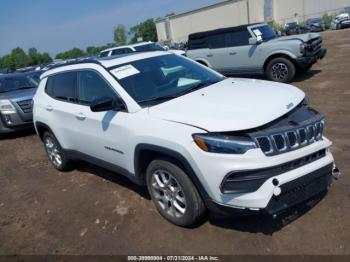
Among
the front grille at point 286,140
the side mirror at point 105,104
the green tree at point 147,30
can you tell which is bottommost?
the green tree at point 147,30

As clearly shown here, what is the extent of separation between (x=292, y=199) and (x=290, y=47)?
8.47 meters

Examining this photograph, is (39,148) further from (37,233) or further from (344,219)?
(344,219)

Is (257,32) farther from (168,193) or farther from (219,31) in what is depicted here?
(168,193)

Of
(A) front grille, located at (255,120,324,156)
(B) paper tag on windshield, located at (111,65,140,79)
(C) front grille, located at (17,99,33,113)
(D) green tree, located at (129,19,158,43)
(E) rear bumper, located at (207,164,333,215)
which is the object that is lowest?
(D) green tree, located at (129,19,158,43)

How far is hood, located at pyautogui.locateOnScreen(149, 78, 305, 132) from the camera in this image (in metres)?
3.31

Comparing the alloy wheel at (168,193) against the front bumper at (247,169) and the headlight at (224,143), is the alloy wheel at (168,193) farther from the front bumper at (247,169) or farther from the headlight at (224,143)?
the headlight at (224,143)

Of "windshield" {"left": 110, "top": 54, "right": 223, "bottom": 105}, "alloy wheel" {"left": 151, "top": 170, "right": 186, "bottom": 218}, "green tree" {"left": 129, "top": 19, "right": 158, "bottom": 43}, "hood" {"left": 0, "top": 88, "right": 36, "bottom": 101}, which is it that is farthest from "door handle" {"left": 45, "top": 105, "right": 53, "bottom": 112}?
"green tree" {"left": 129, "top": 19, "right": 158, "bottom": 43}

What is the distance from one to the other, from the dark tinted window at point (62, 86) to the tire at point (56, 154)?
0.73m

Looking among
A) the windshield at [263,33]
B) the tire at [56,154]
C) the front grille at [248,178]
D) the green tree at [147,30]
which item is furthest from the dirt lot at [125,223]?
the green tree at [147,30]

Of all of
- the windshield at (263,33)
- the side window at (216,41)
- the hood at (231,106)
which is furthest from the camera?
the side window at (216,41)

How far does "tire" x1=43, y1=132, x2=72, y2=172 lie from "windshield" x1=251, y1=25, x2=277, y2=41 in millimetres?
7794

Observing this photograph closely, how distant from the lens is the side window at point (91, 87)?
448 centimetres

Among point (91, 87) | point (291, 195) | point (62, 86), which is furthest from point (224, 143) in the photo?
point (62, 86)

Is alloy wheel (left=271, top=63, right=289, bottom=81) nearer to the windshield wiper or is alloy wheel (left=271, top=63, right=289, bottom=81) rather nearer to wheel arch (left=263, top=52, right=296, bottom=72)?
wheel arch (left=263, top=52, right=296, bottom=72)
